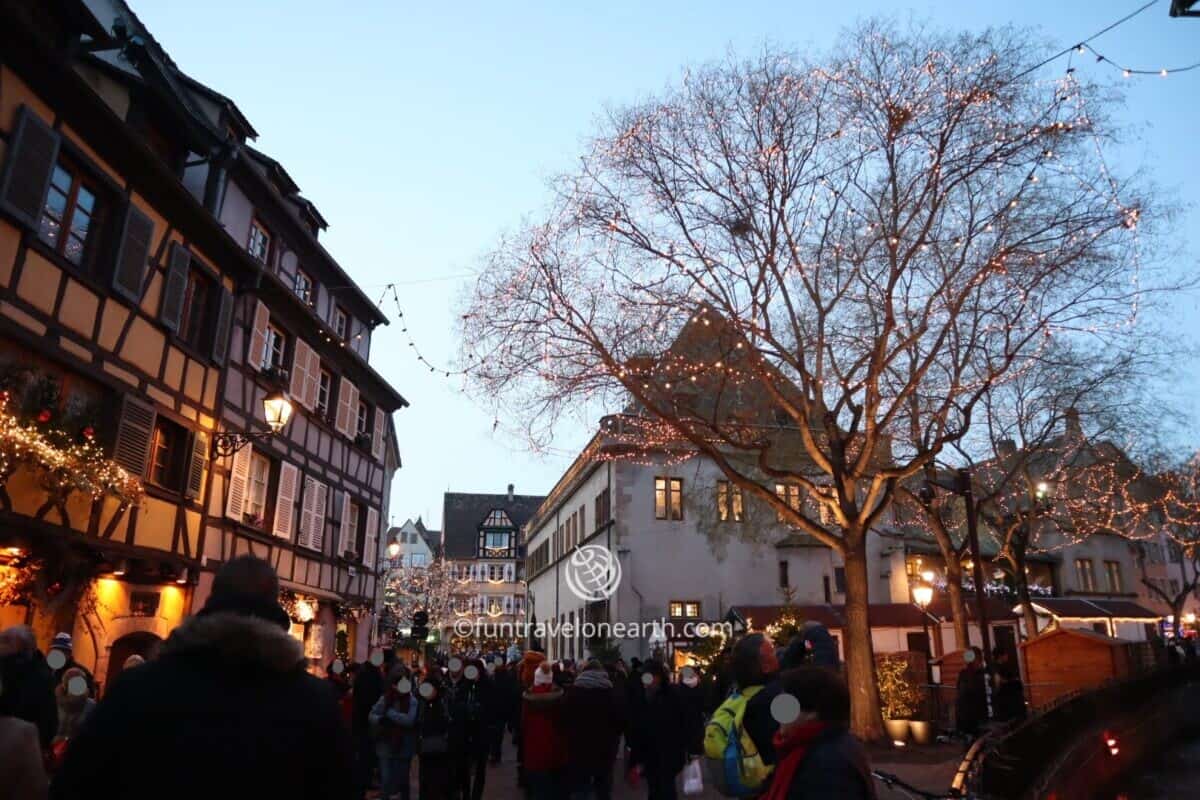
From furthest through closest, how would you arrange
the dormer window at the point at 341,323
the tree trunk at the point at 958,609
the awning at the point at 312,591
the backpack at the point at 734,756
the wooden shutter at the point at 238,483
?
the dormer window at the point at 341,323 < the tree trunk at the point at 958,609 < the awning at the point at 312,591 < the wooden shutter at the point at 238,483 < the backpack at the point at 734,756

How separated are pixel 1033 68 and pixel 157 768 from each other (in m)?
14.2

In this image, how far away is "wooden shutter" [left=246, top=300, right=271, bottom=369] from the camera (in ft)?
52.1

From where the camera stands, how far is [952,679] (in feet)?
55.5

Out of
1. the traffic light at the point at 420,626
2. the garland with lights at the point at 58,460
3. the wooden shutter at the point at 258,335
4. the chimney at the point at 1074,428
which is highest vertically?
the chimney at the point at 1074,428

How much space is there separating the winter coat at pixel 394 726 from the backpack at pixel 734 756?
550 cm

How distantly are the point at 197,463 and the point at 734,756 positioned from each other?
12003 mm

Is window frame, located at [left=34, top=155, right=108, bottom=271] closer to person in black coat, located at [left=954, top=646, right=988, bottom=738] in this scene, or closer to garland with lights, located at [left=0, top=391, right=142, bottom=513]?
garland with lights, located at [left=0, top=391, right=142, bottom=513]

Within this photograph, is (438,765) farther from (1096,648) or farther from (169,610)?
(1096,648)

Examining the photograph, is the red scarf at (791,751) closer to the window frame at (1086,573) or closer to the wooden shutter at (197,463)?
the wooden shutter at (197,463)

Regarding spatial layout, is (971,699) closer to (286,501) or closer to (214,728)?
(214,728)

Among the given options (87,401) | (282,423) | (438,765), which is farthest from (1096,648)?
(87,401)

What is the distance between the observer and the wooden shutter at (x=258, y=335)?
52.1 feet

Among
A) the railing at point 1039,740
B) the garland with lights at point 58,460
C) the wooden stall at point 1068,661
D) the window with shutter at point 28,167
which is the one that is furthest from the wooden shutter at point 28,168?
the wooden stall at point 1068,661

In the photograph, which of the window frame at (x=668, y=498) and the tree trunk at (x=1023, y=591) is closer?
the tree trunk at (x=1023, y=591)
